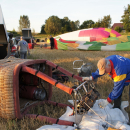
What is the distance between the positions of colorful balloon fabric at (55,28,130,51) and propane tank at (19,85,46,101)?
424 inches

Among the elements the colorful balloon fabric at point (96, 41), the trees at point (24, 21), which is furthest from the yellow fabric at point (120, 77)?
the trees at point (24, 21)

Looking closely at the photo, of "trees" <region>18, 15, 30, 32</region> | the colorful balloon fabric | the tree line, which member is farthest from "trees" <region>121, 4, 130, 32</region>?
"trees" <region>18, 15, 30, 32</region>

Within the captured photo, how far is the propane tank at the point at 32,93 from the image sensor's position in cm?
351

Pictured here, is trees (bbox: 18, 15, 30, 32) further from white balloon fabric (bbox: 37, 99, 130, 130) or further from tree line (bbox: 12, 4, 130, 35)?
white balloon fabric (bbox: 37, 99, 130, 130)

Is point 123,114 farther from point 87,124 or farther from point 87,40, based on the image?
point 87,40

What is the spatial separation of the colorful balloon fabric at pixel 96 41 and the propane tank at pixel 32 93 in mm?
10774

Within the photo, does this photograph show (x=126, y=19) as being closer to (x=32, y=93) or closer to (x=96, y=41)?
(x=96, y=41)

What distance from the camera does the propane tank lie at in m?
3.51

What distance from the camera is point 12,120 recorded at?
Result: 2797 mm

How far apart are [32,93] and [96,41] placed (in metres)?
11.9

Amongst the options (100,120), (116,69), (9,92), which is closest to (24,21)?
(9,92)

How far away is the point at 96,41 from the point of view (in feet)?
47.4

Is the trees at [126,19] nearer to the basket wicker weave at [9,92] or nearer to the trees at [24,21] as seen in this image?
the basket wicker weave at [9,92]

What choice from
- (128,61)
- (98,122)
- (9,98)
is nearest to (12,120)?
(9,98)
